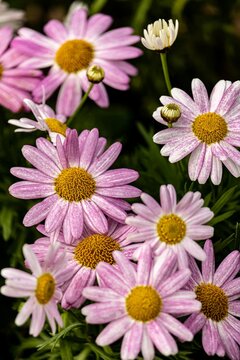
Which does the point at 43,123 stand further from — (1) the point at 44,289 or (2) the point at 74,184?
(1) the point at 44,289

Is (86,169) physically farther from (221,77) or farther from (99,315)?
(221,77)

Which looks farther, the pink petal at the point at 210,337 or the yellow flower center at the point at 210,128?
the yellow flower center at the point at 210,128

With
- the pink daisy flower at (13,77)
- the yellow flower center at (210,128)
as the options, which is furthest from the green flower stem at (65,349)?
the pink daisy flower at (13,77)

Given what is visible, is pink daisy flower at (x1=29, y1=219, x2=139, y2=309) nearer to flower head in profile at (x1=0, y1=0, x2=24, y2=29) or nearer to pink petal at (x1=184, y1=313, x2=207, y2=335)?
pink petal at (x1=184, y1=313, x2=207, y2=335)

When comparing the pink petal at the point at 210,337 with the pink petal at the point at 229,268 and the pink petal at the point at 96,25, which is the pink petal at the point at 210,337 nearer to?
the pink petal at the point at 229,268

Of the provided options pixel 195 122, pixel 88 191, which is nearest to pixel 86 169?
pixel 88 191

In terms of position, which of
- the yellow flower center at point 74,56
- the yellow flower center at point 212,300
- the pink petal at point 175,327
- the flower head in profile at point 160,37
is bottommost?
the pink petal at point 175,327

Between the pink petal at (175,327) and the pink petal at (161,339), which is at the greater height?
the pink petal at (175,327)

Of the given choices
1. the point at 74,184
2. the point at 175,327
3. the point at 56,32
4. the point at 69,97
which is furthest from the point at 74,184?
the point at 56,32
